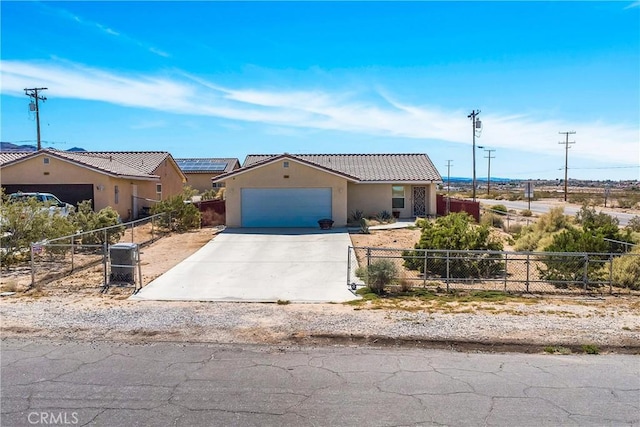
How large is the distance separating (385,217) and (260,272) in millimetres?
15643

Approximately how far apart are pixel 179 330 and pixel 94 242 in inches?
456

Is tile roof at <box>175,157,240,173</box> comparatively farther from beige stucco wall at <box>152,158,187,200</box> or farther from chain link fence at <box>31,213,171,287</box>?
chain link fence at <box>31,213,171,287</box>

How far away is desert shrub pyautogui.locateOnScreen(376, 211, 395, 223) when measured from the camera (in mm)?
28547

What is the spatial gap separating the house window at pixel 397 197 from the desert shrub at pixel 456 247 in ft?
45.5

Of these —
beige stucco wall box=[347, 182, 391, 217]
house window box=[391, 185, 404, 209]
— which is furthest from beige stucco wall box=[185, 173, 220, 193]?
house window box=[391, 185, 404, 209]

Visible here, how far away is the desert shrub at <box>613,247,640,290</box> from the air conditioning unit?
12.3m

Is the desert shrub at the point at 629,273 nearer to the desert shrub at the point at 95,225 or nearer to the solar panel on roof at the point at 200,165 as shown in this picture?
the desert shrub at the point at 95,225

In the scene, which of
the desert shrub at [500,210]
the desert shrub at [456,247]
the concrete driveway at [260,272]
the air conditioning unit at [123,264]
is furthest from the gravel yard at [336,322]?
the desert shrub at [500,210]

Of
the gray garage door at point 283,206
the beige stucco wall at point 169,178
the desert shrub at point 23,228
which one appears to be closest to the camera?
the desert shrub at point 23,228

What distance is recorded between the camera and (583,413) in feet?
17.6

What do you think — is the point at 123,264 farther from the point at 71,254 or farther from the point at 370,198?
the point at 370,198

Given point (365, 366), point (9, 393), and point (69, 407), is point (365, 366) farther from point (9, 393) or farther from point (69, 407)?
point (9, 393)

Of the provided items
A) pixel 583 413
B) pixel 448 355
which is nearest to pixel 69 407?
pixel 448 355

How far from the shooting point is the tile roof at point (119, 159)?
26.5 m
